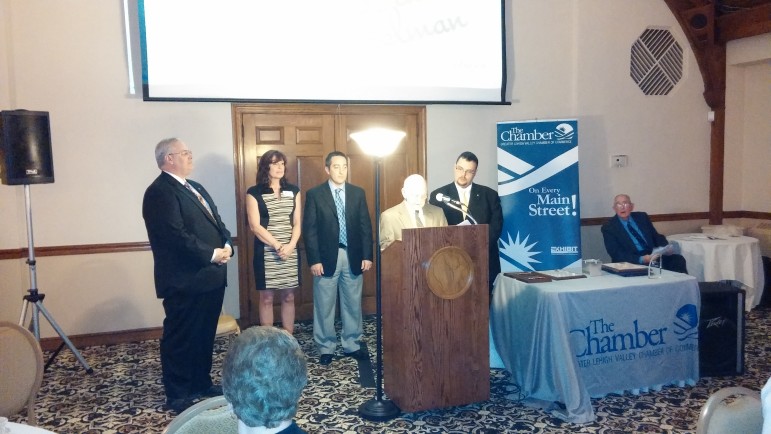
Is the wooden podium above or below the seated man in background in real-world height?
Result: below

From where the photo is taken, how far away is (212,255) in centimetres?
342

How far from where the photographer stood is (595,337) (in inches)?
133

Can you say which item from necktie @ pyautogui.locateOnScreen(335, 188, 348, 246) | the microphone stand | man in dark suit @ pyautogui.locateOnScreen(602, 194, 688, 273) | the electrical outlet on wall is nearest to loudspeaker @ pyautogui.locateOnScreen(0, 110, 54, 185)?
necktie @ pyautogui.locateOnScreen(335, 188, 348, 246)

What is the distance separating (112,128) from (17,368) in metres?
3.07

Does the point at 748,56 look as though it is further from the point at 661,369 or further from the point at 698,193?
the point at 661,369

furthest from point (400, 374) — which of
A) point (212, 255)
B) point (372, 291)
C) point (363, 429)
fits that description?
point (372, 291)

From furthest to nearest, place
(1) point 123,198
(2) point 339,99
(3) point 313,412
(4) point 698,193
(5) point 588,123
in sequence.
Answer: (4) point 698,193, (5) point 588,123, (2) point 339,99, (1) point 123,198, (3) point 313,412

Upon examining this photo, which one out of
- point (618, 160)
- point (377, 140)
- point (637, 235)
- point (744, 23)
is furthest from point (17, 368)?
point (744, 23)

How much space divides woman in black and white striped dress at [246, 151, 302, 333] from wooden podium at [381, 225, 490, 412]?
1188mm

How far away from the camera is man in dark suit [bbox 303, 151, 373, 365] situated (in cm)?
425

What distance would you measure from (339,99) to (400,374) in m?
2.79

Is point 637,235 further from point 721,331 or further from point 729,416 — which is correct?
point 729,416

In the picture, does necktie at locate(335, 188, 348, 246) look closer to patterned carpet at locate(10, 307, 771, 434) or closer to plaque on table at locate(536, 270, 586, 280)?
patterned carpet at locate(10, 307, 771, 434)

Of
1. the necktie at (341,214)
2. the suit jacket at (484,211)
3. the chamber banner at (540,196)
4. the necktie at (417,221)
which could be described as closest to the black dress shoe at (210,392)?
the necktie at (341,214)
